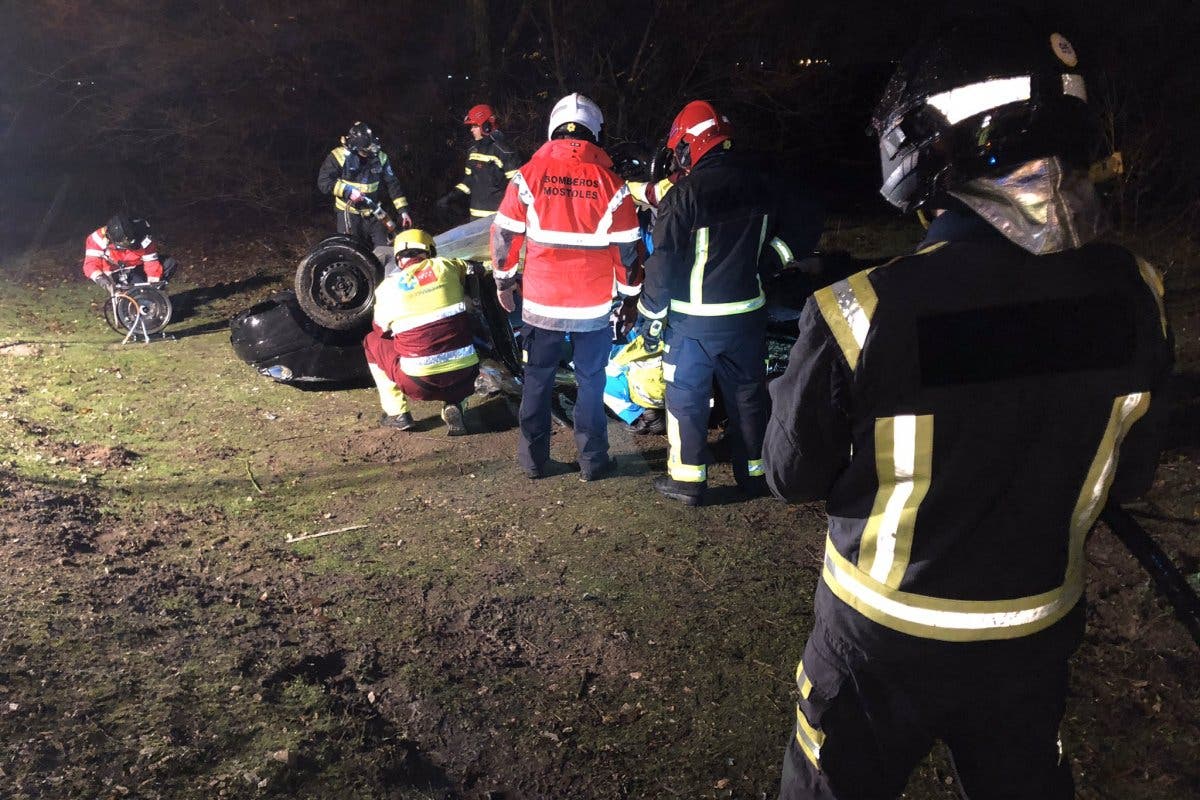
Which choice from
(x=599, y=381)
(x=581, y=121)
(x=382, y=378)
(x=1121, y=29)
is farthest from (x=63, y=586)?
(x=1121, y=29)

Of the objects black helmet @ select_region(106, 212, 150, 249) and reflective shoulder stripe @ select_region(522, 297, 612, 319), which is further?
black helmet @ select_region(106, 212, 150, 249)

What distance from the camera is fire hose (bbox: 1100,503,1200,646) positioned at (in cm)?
160

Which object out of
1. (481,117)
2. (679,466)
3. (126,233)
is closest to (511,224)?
(679,466)

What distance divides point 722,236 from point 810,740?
110 inches

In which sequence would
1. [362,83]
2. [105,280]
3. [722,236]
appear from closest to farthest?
[722,236] → [105,280] → [362,83]

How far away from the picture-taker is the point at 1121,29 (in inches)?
378

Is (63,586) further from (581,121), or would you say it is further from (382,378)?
(581,121)

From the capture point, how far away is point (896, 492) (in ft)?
4.79

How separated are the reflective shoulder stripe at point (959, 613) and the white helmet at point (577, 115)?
341 centimetres

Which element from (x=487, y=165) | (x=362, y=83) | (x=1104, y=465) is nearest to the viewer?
(x=1104, y=465)

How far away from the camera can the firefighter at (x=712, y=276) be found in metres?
4.00

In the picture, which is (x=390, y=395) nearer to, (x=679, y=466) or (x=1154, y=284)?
(x=679, y=466)

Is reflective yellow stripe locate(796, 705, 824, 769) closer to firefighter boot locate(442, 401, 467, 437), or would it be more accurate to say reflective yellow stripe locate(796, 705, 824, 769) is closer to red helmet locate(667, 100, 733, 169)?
red helmet locate(667, 100, 733, 169)

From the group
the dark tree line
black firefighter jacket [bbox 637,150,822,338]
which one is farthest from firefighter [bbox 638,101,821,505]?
the dark tree line
